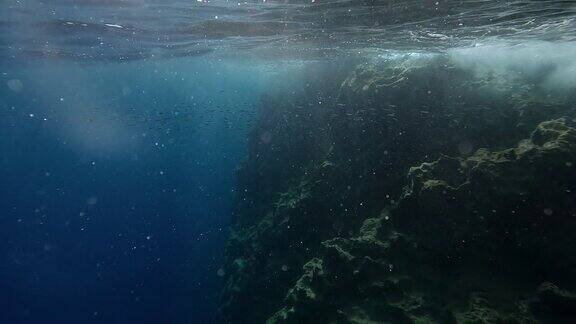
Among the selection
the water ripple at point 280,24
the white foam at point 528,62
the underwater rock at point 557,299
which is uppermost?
the water ripple at point 280,24

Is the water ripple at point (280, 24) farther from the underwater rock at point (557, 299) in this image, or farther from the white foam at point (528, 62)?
the underwater rock at point (557, 299)

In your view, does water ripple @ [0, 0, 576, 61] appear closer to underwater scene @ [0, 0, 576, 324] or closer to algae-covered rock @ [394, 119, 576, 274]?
underwater scene @ [0, 0, 576, 324]

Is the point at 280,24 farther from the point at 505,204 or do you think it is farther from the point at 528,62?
the point at 528,62

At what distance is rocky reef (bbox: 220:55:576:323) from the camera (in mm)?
8875

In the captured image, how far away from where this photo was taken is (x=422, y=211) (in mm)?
10094

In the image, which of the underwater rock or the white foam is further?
the white foam

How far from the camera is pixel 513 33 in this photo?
16.1m

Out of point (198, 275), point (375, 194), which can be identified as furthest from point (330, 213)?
point (198, 275)

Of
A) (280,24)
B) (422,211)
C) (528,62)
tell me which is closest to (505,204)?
(422,211)

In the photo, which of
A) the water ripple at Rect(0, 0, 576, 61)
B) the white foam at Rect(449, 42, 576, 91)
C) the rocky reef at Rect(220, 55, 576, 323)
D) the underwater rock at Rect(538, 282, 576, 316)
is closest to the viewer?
the underwater rock at Rect(538, 282, 576, 316)

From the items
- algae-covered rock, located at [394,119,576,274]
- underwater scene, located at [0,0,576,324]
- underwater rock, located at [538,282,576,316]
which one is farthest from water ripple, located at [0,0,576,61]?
underwater rock, located at [538,282,576,316]

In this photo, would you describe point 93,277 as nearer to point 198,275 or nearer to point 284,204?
point 198,275

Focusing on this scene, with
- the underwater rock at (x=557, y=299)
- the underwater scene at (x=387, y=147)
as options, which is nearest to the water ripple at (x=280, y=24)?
the underwater scene at (x=387, y=147)

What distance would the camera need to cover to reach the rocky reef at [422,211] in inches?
349
